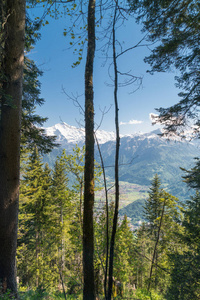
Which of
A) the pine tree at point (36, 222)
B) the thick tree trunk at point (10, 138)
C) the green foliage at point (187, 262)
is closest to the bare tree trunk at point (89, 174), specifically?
the thick tree trunk at point (10, 138)

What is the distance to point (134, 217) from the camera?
164 m

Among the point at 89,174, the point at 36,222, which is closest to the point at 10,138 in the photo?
the point at 89,174

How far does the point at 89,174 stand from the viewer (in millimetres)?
2857

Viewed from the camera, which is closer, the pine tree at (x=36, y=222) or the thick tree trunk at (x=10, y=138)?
the thick tree trunk at (x=10, y=138)

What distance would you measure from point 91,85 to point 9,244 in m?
3.52

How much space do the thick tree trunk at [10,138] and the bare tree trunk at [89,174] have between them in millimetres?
1439

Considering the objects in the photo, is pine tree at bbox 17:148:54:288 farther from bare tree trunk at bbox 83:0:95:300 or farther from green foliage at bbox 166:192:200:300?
bare tree trunk at bbox 83:0:95:300

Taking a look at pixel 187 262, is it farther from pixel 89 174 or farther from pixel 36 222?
pixel 36 222

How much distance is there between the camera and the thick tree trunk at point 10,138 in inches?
111

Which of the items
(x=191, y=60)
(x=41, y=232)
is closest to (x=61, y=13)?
(x=191, y=60)

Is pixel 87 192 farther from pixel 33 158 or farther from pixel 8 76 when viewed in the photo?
pixel 33 158

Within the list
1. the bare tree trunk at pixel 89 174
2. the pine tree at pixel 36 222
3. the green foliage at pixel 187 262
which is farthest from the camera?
the pine tree at pixel 36 222

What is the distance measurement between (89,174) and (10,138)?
1741 millimetres

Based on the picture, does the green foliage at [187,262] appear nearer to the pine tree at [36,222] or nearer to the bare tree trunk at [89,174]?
the bare tree trunk at [89,174]
